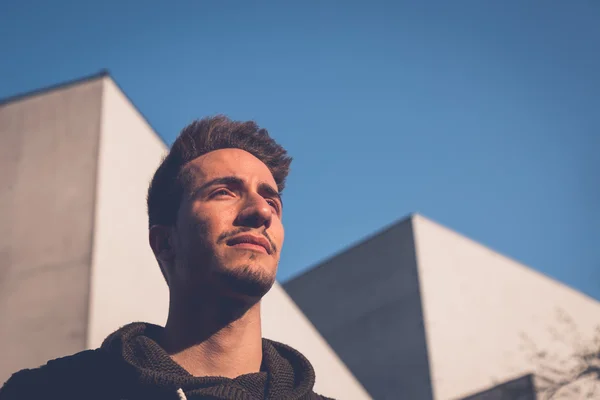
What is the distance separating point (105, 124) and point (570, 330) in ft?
35.6

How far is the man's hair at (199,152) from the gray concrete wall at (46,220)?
216 centimetres

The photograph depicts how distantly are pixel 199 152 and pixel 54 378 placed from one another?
1004 mm

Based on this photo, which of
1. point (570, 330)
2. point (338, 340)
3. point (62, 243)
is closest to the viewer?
point (62, 243)

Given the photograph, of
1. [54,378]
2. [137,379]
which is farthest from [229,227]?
[54,378]

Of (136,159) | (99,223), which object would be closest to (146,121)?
(136,159)

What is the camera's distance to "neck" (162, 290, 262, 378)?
268 centimetres

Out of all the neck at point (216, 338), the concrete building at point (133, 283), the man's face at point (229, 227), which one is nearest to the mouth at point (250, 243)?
the man's face at point (229, 227)

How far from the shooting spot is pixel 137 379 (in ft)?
8.26

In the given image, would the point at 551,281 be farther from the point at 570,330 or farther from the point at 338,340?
the point at 338,340

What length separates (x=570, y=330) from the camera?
1447cm

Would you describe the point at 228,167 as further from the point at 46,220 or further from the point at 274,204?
the point at 46,220

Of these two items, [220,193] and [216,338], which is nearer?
[216,338]

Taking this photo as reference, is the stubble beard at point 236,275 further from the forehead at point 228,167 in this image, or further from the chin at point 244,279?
the forehead at point 228,167

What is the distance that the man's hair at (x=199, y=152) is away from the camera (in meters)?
3.07
